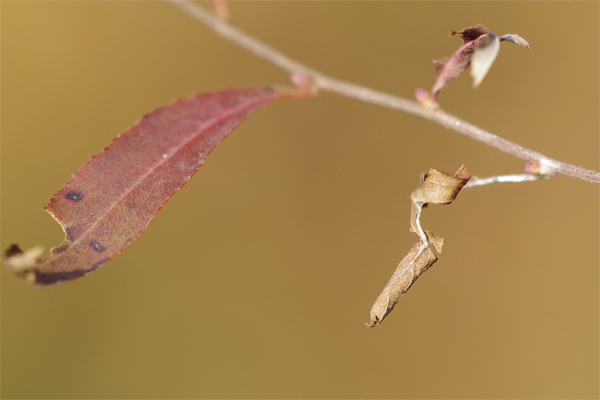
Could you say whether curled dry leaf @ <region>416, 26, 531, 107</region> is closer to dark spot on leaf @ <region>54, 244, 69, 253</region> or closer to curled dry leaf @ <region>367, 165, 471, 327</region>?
curled dry leaf @ <region>367, 165, 471, 327</region>

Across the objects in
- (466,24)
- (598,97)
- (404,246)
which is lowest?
(404,246)

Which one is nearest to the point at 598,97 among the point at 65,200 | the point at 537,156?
the point at 537,156

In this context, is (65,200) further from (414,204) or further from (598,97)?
(598,97)

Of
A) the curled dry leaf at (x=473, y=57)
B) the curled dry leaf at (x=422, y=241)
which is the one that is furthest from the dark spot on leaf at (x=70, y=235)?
the curled dry leaf at (x=473, y=57)

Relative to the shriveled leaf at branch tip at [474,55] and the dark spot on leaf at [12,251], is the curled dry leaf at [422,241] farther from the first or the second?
the dark spot on leaf at [12,251]

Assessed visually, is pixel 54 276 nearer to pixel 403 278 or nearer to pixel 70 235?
pixel 70 235

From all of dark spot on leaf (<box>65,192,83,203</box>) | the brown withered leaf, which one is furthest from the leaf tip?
the brown withered leaf

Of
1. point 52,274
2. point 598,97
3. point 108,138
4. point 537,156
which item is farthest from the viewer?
→ point 598,97
